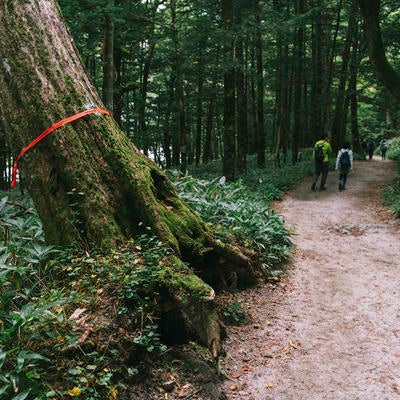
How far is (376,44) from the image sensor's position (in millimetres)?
9109

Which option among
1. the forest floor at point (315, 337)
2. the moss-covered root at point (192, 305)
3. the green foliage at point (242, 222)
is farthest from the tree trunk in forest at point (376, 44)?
the moss-covered root at point (192, 305)

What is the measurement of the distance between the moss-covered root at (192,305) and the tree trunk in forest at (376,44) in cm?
868

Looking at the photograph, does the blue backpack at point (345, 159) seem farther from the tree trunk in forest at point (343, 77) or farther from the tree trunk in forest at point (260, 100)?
the tree trunk in forest at point (343, 77)

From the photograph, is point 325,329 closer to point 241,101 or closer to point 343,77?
point 241,101

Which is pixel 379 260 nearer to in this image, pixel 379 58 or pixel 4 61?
pixel 379 58

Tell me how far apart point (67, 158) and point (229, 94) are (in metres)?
9.29

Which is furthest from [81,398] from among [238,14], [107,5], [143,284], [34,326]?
[238,14]

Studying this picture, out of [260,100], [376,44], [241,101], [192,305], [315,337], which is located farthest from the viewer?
[260,100]

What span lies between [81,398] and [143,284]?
1.04 m

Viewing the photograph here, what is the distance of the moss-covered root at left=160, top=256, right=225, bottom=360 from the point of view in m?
3.28

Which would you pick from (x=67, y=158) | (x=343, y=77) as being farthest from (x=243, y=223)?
(x=343, y=77)

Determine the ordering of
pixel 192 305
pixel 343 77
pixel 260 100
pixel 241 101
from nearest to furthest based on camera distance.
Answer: pixel 192 305 → pixel 241 101 → pixel 343 77 → pixel 260 100

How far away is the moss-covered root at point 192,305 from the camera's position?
3281mm

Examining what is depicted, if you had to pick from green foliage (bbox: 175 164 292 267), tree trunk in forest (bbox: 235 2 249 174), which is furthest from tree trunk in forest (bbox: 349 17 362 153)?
green foliage (bbox: 175 164 292 267)
